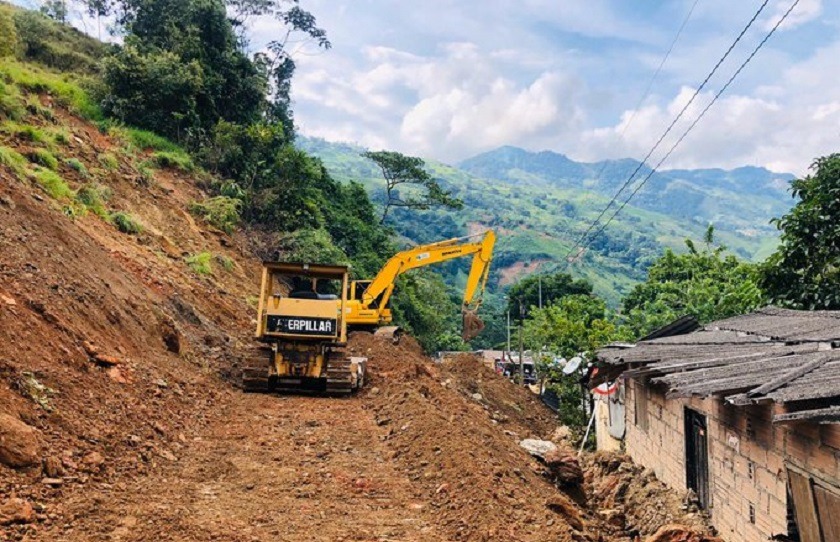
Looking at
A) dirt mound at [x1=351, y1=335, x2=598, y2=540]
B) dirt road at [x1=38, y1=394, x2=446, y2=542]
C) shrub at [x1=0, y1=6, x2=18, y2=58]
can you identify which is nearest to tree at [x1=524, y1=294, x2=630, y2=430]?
dirt mound at [x1=351, y1=335, x2=598, y2=540]

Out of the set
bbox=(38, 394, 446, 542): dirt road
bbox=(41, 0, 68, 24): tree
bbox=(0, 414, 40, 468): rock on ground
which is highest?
bbox=(41, 0, 68, 24): tree

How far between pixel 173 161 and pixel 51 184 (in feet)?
35.0

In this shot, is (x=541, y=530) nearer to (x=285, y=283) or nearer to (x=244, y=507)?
(x=244, y=507)

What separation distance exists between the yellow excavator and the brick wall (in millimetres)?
11306

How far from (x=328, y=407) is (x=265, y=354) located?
2.53 metres

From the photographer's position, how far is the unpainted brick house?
20.4 feet

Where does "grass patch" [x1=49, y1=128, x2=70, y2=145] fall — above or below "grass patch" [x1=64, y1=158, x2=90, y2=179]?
above

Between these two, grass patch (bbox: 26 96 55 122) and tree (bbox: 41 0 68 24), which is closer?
grass patch (bbox: 26 96 55 122)

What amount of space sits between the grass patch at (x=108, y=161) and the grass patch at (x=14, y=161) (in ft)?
16.1

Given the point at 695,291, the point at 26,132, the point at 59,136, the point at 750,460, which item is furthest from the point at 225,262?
the point at 750,460

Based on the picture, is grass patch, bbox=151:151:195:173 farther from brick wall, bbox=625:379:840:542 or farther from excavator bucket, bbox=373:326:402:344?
brick wall, bbox=625:379:840:542

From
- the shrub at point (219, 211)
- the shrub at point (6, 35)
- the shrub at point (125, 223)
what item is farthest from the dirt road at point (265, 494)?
the shrub at point (6, 35)

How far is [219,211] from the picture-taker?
25938 millimetres

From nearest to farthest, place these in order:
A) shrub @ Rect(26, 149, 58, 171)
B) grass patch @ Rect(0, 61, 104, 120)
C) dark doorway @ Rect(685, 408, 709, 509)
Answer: dark doorway @ Rect(685, 408, 709, 509) < shrub @ Rect(26, 149, 58, 171) < grass patch @ Rect(0, 61, 104, 120)
